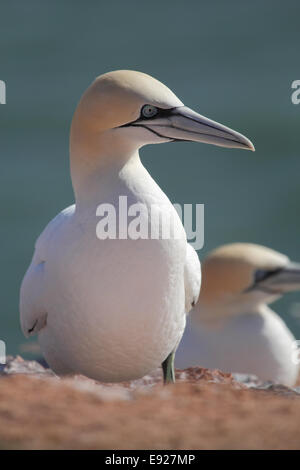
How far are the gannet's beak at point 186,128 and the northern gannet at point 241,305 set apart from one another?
12.6 feet

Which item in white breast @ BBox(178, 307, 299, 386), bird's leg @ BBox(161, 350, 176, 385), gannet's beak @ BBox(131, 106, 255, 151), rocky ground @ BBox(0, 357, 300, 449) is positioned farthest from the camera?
white breast @ BBox(178, 307, 299, 386)

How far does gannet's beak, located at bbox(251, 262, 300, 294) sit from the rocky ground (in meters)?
4.71

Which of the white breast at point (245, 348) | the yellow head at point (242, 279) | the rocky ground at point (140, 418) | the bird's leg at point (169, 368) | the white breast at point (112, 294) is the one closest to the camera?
the rocky ground at point (140, 418)

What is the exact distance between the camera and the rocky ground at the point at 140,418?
2811mm

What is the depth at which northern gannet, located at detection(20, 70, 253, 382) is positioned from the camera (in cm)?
393

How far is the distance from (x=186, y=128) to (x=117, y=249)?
1.97ft

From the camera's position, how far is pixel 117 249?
12.8ft

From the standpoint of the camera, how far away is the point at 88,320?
400 centimetres

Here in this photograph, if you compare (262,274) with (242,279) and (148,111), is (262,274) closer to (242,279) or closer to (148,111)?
(242,279)

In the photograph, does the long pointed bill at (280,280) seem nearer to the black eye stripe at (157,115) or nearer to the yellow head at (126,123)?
the yellow head at (126,123)

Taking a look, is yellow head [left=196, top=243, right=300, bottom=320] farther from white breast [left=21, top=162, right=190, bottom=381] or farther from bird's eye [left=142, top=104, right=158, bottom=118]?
bird's eye [left=142, top=104, right=158, bottom=118]

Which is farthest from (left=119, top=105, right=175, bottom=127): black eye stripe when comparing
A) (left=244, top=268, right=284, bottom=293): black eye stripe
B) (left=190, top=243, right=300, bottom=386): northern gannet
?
(left=244, top=268, right=284, bottom=293): black eye stripe

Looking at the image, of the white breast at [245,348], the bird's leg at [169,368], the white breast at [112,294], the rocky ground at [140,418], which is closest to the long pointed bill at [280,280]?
the white breast at [245,348]

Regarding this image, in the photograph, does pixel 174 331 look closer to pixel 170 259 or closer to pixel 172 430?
pixel 170 259
